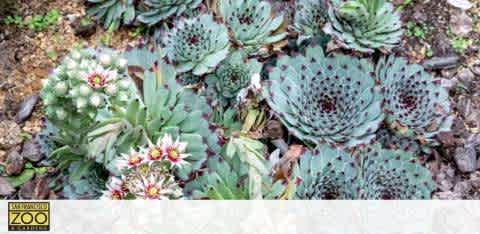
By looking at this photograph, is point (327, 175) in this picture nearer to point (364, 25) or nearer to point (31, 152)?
point (364, 25)

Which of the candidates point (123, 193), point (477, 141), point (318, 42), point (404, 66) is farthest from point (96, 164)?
point (477, 141)

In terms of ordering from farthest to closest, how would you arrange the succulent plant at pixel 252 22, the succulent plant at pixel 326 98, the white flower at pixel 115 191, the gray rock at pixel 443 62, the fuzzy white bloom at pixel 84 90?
1. the gray rock at pixel 443 62
2. the succulent plant at pixel 252 22
3. the succulent plant at pixel 326 98
4. the white flower at pixel 115 191
5. the fuzzy white bloom at pixel 84 90

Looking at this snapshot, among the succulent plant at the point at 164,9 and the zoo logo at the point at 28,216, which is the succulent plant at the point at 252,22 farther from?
the zoo logo at the point at 28,216

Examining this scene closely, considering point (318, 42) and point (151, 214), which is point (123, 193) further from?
point (318, 42)

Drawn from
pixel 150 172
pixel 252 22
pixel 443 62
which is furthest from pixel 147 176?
pixel 443 62

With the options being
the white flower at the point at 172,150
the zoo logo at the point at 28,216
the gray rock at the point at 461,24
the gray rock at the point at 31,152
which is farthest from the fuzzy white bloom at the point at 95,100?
the gray rock at the point at 461,24

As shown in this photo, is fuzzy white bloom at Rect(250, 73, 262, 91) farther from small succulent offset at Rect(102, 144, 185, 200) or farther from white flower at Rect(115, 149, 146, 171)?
white flower at Rect(115, 149, 146, 171)
